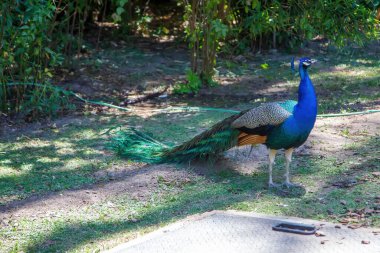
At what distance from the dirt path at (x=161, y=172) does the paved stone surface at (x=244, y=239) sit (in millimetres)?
984

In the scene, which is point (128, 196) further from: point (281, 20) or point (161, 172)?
point (281, 20)

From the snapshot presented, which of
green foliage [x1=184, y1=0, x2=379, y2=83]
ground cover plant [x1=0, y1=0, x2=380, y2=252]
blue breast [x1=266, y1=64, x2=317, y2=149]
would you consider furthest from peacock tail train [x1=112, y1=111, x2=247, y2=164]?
green foliage [x1=184, y1=0, x2=379, y2=83]

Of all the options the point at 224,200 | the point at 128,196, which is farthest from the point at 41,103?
the point at 224,200

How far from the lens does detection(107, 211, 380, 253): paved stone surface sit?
411 centimetres

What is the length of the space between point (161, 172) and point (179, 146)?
0.34 m

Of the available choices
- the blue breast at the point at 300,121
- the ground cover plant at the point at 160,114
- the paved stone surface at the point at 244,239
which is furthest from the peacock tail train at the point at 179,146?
the paved stone surface at the point at 244,239

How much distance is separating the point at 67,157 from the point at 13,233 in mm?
1928

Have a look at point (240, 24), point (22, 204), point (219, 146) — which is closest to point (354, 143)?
point (219, 146)

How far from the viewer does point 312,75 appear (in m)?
10.1

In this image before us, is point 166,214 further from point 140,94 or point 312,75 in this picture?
point 312,75

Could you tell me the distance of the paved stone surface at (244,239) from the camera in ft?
13.5

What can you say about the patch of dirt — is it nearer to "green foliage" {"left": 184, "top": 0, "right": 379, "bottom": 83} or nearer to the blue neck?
the blue neck

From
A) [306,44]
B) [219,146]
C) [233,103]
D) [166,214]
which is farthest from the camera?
[306,44]

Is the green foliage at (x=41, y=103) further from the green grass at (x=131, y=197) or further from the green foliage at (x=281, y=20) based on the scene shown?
the green foliage at (x=281, y=20)
